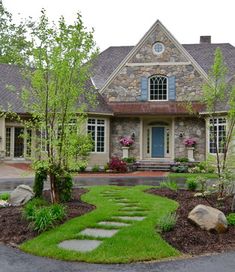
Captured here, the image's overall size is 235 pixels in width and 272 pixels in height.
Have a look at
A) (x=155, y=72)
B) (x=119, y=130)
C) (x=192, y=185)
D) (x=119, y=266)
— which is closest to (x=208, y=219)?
(x=119, y=266)

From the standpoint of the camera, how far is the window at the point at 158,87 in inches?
1008

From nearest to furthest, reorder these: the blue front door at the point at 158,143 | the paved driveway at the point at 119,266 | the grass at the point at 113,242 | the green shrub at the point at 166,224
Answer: the paved driveway at the point at 119,266 → the grass at the point at 113,242 → the green shrub at the point at 166,224 → the blue front door at the point at 158,143

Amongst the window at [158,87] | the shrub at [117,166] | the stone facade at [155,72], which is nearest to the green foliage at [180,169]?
the shrub at [117,166]

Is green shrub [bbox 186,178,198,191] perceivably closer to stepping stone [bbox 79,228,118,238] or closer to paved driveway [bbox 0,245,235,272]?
stepping stone [bbox 79,228,118,238]

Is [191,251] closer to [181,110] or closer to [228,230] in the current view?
[228,230]

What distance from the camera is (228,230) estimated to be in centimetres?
752

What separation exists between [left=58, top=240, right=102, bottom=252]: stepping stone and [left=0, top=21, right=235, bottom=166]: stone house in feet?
58.0

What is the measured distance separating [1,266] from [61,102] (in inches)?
164

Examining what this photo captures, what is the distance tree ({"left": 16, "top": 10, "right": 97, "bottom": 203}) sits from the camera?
8711 millimetres

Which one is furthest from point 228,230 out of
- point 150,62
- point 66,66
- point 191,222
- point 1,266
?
point 150,62

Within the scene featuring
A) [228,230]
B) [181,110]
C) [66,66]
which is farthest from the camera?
[181,110]

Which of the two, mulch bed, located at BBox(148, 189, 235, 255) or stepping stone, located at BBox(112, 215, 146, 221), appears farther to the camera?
stepping stone, located at BBox(112, 215, 146, 221)

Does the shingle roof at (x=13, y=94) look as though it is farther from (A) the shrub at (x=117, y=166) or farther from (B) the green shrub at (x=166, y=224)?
(B) the green shrub at (x=166, y=224)

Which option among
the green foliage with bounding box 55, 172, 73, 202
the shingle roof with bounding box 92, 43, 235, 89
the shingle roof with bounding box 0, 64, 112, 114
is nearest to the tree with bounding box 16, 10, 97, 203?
the green foliage with bounding box 55, 172, 73, 202
